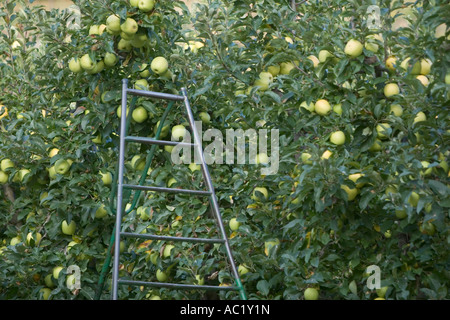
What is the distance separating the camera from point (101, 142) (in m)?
3.20

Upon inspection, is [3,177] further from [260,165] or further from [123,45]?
[260,165]

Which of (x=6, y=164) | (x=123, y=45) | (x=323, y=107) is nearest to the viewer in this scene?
(x=323, y=107)

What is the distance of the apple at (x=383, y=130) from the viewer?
2391 mm

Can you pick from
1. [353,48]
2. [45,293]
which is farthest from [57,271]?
[353,48]

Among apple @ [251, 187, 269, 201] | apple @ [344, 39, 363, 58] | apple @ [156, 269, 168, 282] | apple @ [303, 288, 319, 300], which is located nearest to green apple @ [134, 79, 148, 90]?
apple @ [251, 187, 269, 201]

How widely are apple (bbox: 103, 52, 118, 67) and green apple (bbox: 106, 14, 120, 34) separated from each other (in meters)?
0.12

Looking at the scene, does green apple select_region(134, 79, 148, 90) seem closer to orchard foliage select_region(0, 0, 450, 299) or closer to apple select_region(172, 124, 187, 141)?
orchard foliage select_region(0, 0, 450, 299)

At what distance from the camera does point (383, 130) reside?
246 cm

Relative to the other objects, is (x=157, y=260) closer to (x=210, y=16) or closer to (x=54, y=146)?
(x=54, y=146)

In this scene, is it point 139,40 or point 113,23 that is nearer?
point 113,23

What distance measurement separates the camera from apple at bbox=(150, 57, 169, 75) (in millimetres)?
3002

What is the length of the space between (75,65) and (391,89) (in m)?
1.43

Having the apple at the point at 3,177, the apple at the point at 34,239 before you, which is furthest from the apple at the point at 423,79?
the apple at the point at 3,177

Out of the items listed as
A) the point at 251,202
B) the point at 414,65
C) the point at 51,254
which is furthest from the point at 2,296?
the point at 414,65
